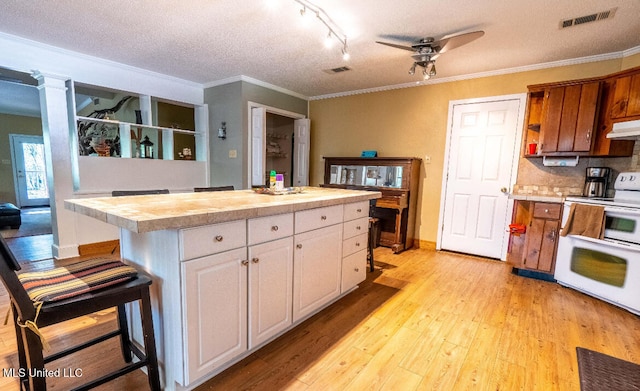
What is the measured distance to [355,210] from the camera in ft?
8.05

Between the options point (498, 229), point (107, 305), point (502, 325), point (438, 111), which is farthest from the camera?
point (438, 111)

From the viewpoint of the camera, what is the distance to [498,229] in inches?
144

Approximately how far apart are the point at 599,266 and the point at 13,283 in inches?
156

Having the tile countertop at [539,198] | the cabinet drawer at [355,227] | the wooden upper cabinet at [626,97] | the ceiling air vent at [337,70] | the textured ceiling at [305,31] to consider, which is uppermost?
the ceiling air vent at [337,70]

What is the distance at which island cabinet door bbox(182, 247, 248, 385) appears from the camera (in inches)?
51.6

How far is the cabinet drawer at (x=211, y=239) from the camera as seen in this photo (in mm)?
1260

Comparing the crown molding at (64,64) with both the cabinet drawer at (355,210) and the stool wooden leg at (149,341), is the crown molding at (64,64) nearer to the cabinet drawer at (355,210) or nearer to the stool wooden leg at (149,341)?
the stool wooden leg at (149,341)

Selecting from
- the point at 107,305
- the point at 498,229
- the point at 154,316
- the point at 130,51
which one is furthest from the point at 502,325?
the point at 130,51

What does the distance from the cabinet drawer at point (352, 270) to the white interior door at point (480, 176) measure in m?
2.01

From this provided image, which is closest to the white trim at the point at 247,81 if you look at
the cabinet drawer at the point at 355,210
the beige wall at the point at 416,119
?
the beige wall at the point at 416,119

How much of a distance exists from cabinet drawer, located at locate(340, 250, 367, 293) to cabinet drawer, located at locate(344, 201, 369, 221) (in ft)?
1.13

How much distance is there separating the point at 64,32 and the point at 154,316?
3.14 m

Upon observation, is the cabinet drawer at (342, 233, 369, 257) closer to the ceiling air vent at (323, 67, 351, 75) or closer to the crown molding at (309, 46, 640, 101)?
the ceiling air vent at (323, 67, 351, 75)

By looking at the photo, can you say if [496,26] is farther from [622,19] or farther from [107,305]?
[107,305]
